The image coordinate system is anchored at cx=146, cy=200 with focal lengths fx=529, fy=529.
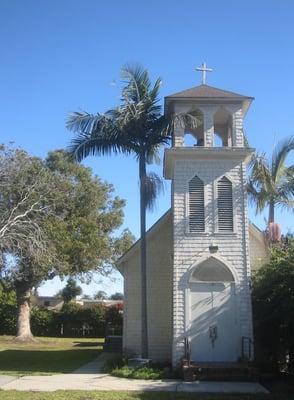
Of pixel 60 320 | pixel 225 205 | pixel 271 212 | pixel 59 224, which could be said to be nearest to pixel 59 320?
pixel 60 320

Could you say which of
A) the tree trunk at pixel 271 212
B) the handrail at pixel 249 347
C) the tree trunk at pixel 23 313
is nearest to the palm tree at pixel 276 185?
the tree trunk at pixel 271 212

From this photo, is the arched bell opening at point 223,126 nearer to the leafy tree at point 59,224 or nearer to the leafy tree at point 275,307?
the leafy tree at point 275,307

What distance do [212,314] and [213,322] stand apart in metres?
0.26

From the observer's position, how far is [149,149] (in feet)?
64.6

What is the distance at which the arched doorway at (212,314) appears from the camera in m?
17.2

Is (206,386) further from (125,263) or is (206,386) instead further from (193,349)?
(125,263)

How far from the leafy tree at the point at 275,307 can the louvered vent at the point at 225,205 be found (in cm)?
186

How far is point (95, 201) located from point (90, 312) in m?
11.8

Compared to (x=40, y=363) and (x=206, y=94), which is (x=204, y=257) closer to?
(x=206, y=94)

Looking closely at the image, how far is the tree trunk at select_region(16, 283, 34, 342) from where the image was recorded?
35375mm

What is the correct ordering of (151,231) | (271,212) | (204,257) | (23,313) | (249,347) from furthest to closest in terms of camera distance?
(23,313) → (271,212) → (151,231) → (204,257) → (249,347)

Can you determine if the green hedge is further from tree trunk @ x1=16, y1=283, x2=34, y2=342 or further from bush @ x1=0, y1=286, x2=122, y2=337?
tree trunk @ x1=16, y1=283, x2=34, y2=342

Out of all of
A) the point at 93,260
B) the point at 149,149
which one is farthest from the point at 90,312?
the point at 149,149

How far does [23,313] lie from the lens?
36500 millimetres
